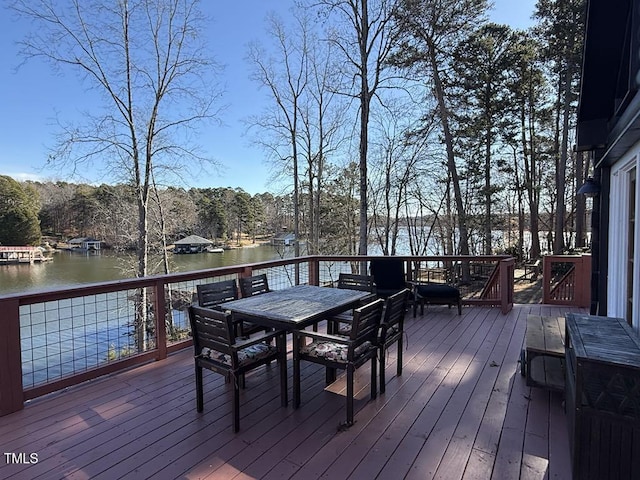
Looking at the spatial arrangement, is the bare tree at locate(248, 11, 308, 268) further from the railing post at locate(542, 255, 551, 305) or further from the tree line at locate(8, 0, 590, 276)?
the railing post at locate(542, 255, 551, 305)

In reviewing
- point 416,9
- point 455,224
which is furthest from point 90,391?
point 455,224

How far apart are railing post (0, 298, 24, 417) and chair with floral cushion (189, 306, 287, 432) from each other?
127 cm

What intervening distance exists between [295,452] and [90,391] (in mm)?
1933

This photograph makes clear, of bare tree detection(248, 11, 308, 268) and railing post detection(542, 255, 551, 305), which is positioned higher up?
bare tree detection(248, 11, 308, 268)

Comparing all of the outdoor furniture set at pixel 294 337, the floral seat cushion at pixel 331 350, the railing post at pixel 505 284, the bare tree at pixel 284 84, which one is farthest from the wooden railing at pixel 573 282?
the bare tree at pixel 284 84

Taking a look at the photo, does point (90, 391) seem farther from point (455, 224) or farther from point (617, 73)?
point (455, 224)

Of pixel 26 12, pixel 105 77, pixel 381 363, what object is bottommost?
pixel 381 363

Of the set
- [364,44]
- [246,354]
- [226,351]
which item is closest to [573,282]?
[246,354]

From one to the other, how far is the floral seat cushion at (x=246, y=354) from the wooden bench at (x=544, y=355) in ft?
6.72

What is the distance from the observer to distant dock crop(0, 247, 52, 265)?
15.5 metres

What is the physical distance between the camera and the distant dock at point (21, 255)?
50.9 feet

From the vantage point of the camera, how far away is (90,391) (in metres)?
2.85

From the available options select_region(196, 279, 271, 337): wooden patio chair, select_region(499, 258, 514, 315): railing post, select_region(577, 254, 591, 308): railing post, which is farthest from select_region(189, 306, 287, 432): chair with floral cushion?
select_region(577, 254, 591, 308): railing post

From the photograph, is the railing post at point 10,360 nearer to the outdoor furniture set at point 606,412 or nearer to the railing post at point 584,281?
the outdoor furniture set at point 606,412
